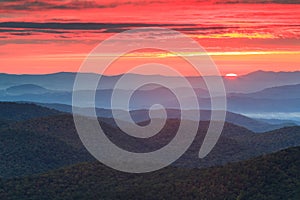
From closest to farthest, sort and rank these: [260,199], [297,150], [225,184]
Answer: [260,199] < [225,184] < [297,150]

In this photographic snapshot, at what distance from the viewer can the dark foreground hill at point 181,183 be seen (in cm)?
7694

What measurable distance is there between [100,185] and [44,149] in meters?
55.9

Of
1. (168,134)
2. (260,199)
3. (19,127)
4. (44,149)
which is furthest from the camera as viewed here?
(168,134)

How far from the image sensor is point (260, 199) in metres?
73.3

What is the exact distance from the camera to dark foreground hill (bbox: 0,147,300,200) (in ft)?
252

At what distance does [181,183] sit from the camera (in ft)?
273

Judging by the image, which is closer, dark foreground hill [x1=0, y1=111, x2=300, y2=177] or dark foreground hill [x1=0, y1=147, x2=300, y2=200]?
dark foreground hill [x1=0, y1=147, x2=300, y2=200]

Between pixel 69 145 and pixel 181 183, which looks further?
pixel 69 145

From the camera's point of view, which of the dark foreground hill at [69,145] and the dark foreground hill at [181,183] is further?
the dark foreground hill at [69,145]

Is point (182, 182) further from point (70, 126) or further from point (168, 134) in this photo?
point (168, 134)

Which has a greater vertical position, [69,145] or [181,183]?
[69,145]

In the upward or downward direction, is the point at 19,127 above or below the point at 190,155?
above

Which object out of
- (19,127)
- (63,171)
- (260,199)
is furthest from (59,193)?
(19,127)

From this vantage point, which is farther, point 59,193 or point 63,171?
point 63,171
